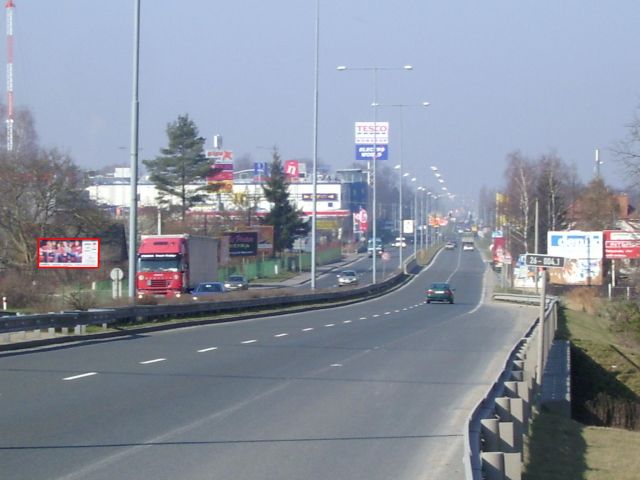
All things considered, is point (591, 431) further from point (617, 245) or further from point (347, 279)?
point (347, 279)

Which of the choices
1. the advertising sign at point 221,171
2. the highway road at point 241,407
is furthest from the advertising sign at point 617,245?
the advertising sign at point 221,171

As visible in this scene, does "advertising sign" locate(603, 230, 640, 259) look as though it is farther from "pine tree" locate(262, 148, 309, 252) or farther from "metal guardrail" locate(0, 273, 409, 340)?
"pine tree" locate(262, 148, 309, 252)

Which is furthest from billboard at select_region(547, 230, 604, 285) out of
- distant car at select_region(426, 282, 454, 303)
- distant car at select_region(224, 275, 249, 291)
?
distant car at select_region(224, 275, 249, 291)

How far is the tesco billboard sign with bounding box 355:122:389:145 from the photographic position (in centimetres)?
6306

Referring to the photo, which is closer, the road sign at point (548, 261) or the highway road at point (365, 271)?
the road sign at point (548, 261)

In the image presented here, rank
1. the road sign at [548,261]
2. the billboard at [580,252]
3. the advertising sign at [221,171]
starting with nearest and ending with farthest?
1. the road sign at [548,261]
2. the billboard at [580,252]
3. the advertising sign at [221,171]

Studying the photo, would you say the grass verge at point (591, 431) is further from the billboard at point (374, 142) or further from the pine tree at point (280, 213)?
the pine tree at point (280, 213)

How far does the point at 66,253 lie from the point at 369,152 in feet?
96.8

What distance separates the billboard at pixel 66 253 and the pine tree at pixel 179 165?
53.5 m

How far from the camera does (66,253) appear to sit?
1462 inches

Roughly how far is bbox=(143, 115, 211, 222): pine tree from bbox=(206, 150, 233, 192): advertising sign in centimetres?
154

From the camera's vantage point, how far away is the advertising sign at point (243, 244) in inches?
3403

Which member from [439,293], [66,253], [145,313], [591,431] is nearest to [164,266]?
[66,253]

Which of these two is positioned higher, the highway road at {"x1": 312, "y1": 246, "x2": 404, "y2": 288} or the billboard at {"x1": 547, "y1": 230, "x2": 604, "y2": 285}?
the billboard at {"x1": 547, "y1": 230, "x2": 604, "y2": 285}
